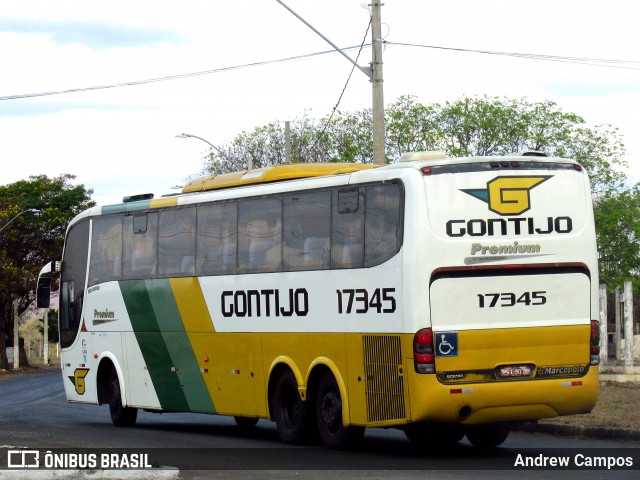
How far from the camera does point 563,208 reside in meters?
15.2

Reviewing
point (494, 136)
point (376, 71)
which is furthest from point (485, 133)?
point (376, 71)

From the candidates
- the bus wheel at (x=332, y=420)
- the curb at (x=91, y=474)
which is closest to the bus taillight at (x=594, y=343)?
the bus wheel at (x=332, y=420)

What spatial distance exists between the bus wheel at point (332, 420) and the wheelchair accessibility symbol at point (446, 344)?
81.4 inches

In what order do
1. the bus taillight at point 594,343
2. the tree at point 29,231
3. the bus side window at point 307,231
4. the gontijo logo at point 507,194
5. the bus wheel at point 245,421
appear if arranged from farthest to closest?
the tree at point 29,231, the bus wheel at point 245,421, the bus side window at point 307,231, the bus taillight at point 594,343, the gontijo logo at point 507,194

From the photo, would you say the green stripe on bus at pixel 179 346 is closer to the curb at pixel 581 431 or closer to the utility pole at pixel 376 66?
the curb at pixel 581 431

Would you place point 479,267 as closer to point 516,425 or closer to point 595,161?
point 516,425

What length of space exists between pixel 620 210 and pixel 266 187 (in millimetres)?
40254

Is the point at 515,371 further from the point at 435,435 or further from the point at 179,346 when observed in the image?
the point at 179,346

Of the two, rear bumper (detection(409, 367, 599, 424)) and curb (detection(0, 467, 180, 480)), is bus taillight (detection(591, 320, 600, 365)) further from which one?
curb (detection(0, 467, 180, 480))

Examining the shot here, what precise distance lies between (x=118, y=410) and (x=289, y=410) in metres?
5.66

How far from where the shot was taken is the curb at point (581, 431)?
16.9m

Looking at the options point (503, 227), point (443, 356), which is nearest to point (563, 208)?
point (503, 227)

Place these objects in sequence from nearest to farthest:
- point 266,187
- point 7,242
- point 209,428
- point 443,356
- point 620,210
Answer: point 443,356
point 266,187
point 209,428
point 620,210
point 7,242

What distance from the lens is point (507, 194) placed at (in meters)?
14.9
